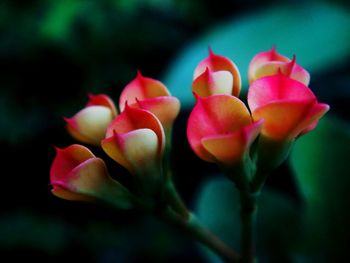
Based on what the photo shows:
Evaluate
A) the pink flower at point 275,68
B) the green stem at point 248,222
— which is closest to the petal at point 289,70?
the pink flower at point 275,68

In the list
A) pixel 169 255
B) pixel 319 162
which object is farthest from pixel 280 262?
pixel 169 255

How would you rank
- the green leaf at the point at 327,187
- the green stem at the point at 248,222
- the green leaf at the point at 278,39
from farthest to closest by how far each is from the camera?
the green leaf at the point at 278,39 → the green leaf at the point at 327,187 → the green stem at the point at 248,222

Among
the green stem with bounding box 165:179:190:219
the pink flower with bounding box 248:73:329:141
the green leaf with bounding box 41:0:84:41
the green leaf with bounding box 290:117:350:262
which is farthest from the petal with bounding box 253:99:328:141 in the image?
the green leaf with bounding box 41:0:84:41

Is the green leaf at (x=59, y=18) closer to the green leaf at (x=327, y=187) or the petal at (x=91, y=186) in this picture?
the green leaf at (x=327, y=187)

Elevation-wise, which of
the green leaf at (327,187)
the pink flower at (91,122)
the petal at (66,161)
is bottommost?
the green leaf at (327,187)

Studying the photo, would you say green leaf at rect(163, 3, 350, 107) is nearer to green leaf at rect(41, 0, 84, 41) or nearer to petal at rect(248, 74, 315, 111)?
green leaf at rect(41, 0, 84, 41)

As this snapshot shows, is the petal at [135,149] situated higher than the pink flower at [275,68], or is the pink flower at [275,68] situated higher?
the pink flower at [275,68]

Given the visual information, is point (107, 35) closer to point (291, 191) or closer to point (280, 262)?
point (291, 191)

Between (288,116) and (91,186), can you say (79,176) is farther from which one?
(288,116)
